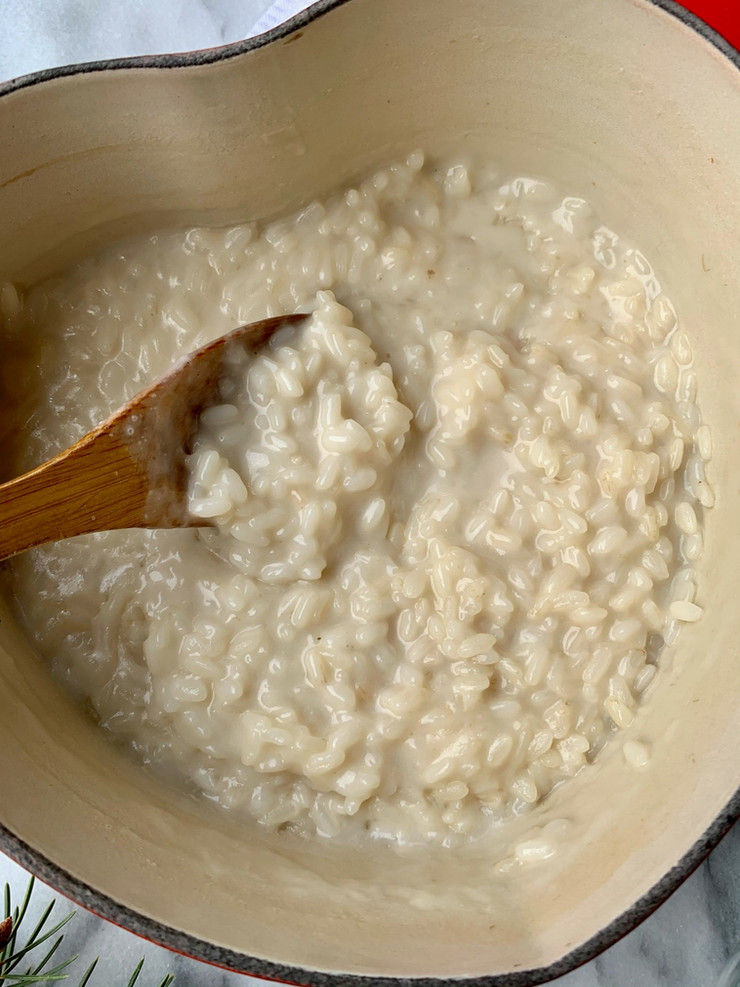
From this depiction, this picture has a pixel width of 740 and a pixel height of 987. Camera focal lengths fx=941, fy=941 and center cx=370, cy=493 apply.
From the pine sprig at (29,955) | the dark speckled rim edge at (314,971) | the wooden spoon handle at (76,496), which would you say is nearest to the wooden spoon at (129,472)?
the wooden spoon handle at (76,496)

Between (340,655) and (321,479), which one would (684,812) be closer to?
(340,655)

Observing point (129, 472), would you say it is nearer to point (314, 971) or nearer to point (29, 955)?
point (314, 971)

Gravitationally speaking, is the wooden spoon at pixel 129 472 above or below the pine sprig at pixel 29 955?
above

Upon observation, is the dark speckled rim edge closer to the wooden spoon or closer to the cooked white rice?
the cooked white rice

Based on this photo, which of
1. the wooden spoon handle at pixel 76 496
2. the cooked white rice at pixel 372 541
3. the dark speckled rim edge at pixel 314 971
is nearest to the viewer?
the dark speckled rim edge at pixel 314 971

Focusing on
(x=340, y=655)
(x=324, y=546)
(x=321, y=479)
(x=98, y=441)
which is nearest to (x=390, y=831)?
(x=340, y=655)

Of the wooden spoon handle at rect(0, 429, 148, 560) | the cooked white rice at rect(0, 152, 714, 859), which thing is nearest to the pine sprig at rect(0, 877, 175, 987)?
the cooked white rice at rect(0, 152, 714, 859)

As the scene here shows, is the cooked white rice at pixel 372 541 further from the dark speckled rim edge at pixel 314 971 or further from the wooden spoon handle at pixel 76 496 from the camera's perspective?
the dark speckled rim edge at pixel 314 971
